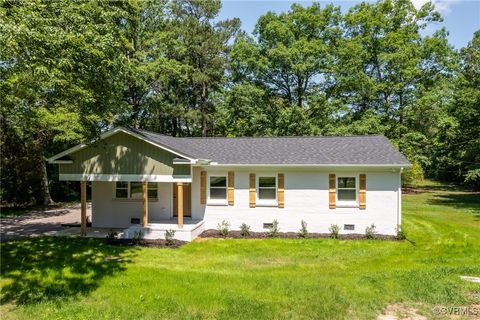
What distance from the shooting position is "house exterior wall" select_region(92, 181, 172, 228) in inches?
651

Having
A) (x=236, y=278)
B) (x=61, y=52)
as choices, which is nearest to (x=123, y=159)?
(x=61, y=52)

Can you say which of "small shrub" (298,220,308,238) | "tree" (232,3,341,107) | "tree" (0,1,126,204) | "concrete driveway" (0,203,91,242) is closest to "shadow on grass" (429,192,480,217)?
"small shrub" (298,220,308,238)

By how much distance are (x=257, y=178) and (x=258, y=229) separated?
89.4 inches

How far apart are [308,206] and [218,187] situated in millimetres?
4136

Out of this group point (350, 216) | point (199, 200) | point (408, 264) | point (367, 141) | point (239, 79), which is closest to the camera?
point (408, 264)

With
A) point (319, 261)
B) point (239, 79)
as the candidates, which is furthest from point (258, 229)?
point (239, 79)

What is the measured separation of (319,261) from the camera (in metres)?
11.1

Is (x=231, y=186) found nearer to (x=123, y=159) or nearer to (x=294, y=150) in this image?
(x=294, y=150)

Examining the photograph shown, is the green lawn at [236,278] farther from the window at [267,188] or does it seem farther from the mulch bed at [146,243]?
the window at [267,188]

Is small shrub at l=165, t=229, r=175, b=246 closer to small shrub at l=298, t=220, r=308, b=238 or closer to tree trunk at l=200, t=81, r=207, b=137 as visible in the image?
small shrub at l=298, t=220, r=308, b=238

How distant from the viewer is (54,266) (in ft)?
32.7

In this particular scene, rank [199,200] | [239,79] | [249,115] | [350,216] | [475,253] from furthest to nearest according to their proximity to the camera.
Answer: [239,79], [249,115], [199,200], [350,216], [475,253]

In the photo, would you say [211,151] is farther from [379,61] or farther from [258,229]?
[379,61]

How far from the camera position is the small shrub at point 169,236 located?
13.3m
